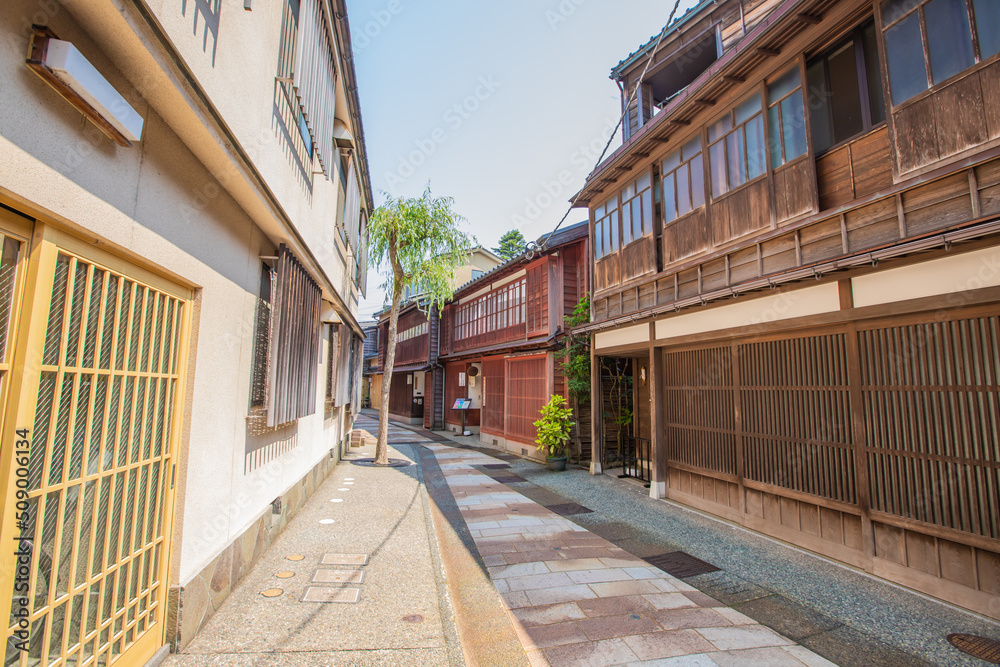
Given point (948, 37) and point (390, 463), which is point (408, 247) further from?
point (948, 37)

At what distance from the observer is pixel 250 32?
3576mm

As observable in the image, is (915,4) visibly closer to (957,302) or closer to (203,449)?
(957,302)

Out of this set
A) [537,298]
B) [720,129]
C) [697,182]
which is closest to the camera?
[720,129]

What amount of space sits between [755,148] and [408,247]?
7921 mm

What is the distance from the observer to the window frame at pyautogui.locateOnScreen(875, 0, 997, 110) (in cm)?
435

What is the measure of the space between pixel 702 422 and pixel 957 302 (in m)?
4.01

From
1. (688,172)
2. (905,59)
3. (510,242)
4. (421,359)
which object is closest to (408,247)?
(688,172)

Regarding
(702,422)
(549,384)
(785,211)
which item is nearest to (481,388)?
(549,384)

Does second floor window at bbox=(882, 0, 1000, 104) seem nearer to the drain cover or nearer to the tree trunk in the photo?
the tree trunk

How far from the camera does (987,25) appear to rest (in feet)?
14.0

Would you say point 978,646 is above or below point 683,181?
below

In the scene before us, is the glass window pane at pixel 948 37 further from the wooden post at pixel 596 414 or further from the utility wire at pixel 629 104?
the wooden post at pixel 596 414

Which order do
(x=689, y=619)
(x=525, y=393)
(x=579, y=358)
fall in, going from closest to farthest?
1. (x=689, y=619)
2. (x=579, y=358)
3. (x=525, y=393)

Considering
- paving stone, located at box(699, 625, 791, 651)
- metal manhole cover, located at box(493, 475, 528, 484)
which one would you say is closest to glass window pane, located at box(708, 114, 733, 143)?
paving stone, located at box(699, 625, 791, 651)
